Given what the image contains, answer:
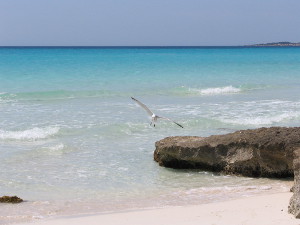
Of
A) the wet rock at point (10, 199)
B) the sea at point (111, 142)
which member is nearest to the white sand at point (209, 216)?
the sea at point (111, 142)

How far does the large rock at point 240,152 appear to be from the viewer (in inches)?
396

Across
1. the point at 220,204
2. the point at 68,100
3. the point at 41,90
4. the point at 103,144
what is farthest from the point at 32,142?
the point at 41,90

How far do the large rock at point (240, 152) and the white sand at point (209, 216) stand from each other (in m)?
1.62

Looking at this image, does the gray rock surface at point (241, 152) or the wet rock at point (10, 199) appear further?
the gray rock surface at point (241, 152)

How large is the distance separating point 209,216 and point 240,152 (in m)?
2.95

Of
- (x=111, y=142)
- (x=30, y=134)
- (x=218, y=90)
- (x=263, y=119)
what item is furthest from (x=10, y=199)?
(x=218, y=90)

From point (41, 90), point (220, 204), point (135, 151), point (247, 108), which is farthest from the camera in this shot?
point (41, 90)

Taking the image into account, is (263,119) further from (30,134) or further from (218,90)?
(218,90)

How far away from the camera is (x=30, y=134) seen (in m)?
14.9

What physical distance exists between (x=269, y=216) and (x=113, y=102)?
15.6 meters

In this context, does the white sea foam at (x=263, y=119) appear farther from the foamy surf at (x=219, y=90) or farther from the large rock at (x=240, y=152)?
the foamy surf at (x=219, y=90)

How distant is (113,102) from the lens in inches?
898

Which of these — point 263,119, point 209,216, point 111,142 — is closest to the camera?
point 209,216

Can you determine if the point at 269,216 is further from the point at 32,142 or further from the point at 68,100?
the point at 68,100
